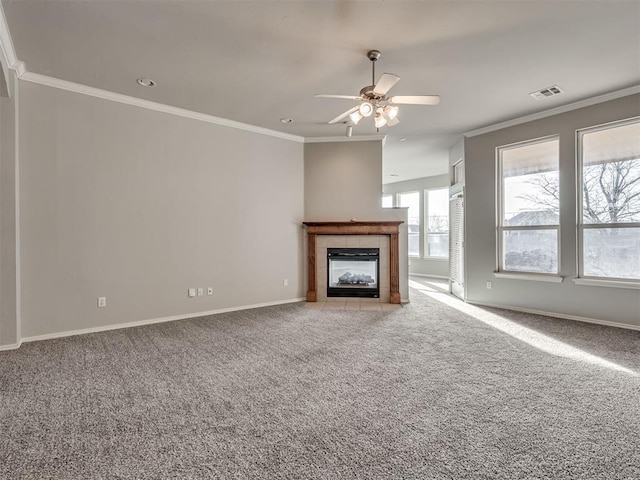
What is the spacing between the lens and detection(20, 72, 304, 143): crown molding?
3.44 metres

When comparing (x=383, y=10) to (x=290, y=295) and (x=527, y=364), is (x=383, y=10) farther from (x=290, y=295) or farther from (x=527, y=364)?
(x=290, y=295)

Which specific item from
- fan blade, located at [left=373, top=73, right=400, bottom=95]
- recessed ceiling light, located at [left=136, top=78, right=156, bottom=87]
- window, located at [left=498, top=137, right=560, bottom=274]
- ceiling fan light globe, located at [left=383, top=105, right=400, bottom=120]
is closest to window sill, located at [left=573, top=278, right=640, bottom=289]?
window, located at [left=498, top=137, right=560, bottom=274]

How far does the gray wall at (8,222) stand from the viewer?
124 inches

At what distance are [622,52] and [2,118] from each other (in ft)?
20.1

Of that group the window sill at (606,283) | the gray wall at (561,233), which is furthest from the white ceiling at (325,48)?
the window sill at (606,283)

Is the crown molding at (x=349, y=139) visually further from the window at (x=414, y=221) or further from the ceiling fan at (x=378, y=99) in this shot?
the window at (x=414, y=221)

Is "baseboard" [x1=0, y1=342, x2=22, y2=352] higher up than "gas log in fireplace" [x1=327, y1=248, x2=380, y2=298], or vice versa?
"gas log in fireplace" [x1=327, y1=248, x2=380, y2=298]

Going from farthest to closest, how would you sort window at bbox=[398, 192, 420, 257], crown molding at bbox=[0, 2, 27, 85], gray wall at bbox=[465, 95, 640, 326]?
window at bbox=[398, 192, 420, 257]
gray wall at bbox=[465, 95, 640, 326]
crown molding at bbox=[0, 2, 27, 85]

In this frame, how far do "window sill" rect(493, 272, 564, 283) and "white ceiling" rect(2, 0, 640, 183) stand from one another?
93.4 inches

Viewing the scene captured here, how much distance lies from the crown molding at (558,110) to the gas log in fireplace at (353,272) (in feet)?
8.61

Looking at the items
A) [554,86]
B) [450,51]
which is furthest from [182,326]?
[554,86]

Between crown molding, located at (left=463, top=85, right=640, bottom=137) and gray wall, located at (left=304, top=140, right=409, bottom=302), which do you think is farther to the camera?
gray wall, located at (left=304, top=140, right=409, bottom=302)

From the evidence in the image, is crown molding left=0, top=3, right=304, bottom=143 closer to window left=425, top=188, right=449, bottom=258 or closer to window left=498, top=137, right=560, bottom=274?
window left=498, top=137, right=560, bottom=274

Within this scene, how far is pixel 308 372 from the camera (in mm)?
2615
